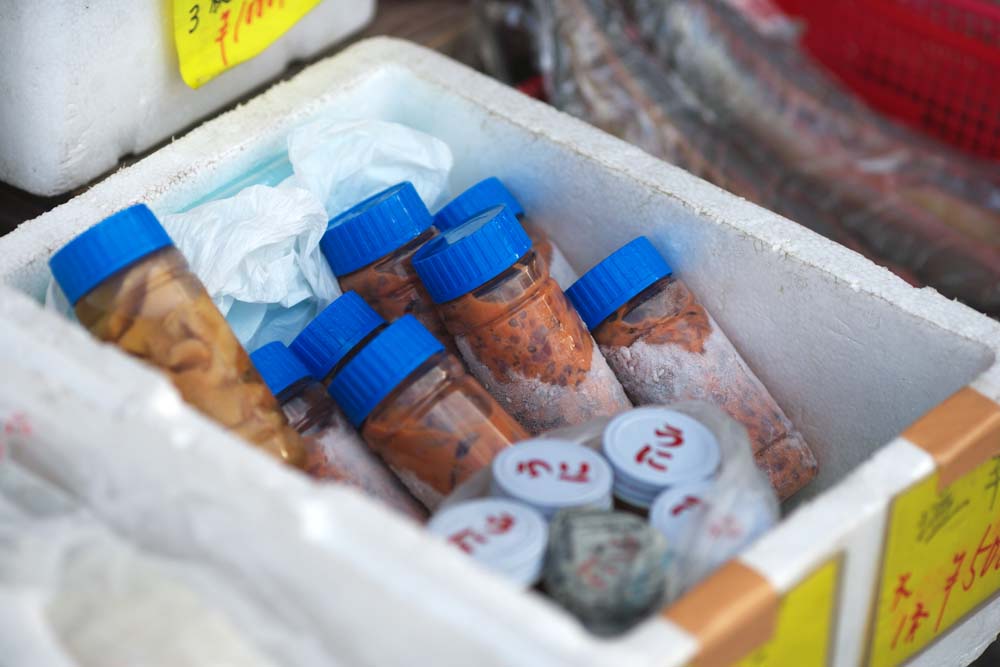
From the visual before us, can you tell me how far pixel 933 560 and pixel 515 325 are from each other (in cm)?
37

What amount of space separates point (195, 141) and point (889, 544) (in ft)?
2.35

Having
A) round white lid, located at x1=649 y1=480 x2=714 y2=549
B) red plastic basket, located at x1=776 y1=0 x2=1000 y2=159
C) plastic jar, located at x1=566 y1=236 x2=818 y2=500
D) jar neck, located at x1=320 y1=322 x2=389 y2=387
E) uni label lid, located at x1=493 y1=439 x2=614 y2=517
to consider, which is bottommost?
red plastic basket, located at x1=776 y1=0 x2=1000 y2=159

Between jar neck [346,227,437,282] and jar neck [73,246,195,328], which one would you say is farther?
jar neck [346,227,437,282]

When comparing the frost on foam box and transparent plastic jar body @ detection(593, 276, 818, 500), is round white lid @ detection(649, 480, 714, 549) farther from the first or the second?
transparent plastic jar body @ detection(593, 276, 818, 500)

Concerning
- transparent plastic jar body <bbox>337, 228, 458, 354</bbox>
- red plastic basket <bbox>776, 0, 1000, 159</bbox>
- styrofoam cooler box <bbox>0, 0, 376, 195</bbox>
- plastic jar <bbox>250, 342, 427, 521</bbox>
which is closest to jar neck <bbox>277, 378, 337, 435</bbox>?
plastic jar <bbox>250, 342, 427, 521</bbox>

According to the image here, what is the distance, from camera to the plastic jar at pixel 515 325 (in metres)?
0.99

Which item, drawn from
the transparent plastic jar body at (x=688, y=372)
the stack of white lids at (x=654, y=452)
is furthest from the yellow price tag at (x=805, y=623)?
the transparent plastic jar body at (x=688, y=372)

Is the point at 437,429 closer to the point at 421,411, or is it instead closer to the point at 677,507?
the point at 421,411

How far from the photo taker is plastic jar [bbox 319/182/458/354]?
106 centimetres

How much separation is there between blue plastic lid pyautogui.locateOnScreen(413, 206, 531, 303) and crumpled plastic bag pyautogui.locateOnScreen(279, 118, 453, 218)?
0.19 metres

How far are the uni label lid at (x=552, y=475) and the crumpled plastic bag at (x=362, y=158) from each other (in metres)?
0.41

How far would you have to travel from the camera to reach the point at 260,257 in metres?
1.08

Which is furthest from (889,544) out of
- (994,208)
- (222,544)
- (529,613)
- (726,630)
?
(994,208)

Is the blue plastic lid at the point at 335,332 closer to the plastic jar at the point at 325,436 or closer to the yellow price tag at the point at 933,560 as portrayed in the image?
the plastic jar at the point at 325,436
